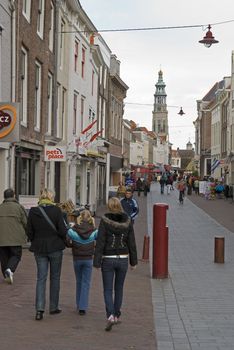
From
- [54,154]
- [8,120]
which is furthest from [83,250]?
[54,154]

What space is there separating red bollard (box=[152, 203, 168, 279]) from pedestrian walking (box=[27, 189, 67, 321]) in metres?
3.77

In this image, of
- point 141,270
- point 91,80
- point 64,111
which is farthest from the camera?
point 91,80

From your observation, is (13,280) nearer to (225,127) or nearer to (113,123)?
(113,123)

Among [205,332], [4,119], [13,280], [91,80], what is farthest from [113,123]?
[205,332]

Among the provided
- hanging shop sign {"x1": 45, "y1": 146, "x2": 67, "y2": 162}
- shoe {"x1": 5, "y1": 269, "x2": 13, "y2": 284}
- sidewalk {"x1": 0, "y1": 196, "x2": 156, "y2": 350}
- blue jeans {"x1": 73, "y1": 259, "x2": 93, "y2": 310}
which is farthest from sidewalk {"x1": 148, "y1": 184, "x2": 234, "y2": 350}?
hanging shop sign {"x1": 45, "y1": 146, "x2": 67, "y2": 162}

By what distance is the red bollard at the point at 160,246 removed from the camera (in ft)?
37.8

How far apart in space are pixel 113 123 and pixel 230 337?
37425 mm

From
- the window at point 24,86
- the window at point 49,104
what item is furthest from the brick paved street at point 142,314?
the window at point 49,104

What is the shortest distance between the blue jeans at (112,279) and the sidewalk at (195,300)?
0.59 metres

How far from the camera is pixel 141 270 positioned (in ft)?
41.3

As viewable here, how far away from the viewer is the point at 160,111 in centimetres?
17775

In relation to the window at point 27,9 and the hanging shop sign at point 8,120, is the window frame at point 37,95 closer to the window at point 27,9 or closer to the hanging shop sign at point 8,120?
the window at point 27,9

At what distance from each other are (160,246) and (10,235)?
2.97 metres

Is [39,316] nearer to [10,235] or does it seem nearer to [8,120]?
[10,235]
